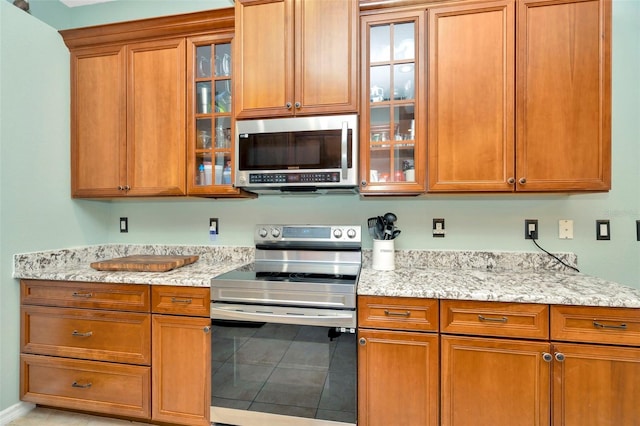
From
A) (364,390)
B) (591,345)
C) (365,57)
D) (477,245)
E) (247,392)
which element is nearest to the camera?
(591,345)

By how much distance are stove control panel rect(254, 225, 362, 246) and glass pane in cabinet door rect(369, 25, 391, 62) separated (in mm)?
989

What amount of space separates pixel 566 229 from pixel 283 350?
5.81 ft

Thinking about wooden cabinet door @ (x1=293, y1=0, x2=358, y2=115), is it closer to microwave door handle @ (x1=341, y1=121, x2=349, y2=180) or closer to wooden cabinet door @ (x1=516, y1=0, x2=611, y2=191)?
microwave door handle @ (x1=341, y1=121, x2=349, y2=180)

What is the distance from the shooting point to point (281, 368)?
4.97 ft

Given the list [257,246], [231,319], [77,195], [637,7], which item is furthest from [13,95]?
[637,7]

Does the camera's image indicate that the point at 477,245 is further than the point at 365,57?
Yes

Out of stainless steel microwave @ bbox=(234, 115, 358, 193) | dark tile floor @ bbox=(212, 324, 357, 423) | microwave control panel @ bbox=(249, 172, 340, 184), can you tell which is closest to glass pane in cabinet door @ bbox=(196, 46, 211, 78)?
stainless steel microwave @ bbox=(234, 115, 358, 193)

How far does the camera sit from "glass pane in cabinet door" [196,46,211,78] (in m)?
1.94

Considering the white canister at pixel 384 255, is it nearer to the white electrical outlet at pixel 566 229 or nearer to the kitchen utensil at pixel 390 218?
the kitchen utensil at pixel 390 218

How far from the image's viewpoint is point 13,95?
179 cm

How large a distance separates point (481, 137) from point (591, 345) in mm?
1048

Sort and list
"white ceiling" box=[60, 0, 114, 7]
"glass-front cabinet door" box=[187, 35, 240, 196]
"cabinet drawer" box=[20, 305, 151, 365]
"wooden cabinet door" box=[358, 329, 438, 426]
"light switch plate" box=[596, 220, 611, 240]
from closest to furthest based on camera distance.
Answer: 1. "wooden cabinet door" box=[358, 329, 438, 426]
2. "cabinet drawer" box=[20, 305, 151, 365]
3. "light switch plate" box=[596, 220, 611, 240]
4. "glass-front cabinet door" box=[187, 35, 240, 196]
5. "white ceiling" box=[60, 0, 114, 7]

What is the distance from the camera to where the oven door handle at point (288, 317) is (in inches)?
57.1

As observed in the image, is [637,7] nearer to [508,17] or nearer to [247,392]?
[508,17]
